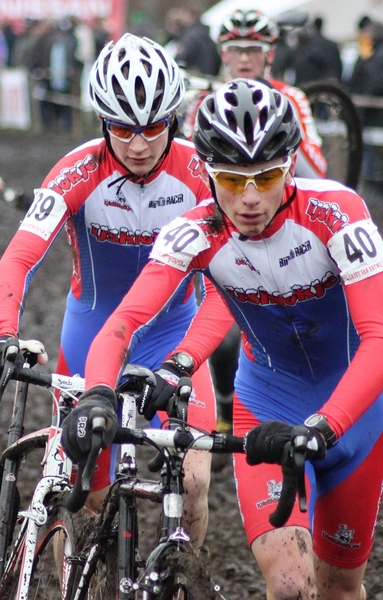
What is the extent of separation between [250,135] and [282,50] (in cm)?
1495

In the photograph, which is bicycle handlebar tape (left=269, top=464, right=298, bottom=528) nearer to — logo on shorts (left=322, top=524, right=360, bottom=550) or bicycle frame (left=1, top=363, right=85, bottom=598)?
logo on shorts (left=322, top=524, right=360, bottom=550)

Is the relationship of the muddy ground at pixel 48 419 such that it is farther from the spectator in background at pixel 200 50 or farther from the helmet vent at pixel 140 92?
the spectator in background at pixel 200 50

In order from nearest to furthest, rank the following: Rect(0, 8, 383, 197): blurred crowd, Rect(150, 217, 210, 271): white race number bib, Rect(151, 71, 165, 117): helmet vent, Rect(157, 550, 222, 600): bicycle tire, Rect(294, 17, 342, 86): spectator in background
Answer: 1. Rect(157, 550, 222, 600): bicycle tire
2. Rect(150, 217, 210, 271): white race number bib
3. Rect(151, 71, 165, 117): helmet vent
4. Rect(0, 8, 383, 197): blurred crowd
5. Rect(294, 17, 342, 86): spectator in background

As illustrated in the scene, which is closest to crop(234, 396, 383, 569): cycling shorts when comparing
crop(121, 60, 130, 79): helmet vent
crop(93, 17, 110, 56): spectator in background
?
crop(121, 60, 130, 79): helmet vent

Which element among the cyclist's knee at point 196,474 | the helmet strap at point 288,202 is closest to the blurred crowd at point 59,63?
the cyclist's knee at point 196,474

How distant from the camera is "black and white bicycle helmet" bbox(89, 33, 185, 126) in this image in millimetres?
4332

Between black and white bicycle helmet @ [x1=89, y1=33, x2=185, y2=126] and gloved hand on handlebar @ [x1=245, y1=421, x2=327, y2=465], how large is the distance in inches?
71.8

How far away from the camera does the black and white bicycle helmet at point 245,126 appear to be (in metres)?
3.40

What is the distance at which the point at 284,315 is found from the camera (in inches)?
148

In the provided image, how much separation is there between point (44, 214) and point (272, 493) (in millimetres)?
1550

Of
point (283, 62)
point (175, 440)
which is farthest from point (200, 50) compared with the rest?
point (175, 440)

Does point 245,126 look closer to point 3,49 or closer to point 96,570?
point 96,570

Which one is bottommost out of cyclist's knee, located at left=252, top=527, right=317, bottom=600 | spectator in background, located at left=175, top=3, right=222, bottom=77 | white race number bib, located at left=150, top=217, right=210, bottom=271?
spectator in background, located at left=175, top=3, right=222, bottom=77

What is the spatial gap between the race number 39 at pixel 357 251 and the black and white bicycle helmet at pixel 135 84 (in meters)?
1.23
